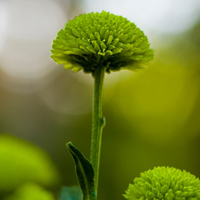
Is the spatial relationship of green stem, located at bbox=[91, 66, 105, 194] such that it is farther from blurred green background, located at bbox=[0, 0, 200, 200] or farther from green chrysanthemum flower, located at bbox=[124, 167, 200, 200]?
blurred green background, located at bbox=[0, 0, 200, 200]

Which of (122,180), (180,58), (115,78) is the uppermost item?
(180,58)

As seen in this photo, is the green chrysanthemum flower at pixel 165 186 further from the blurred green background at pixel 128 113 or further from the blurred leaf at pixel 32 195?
the blurred green background at pixel 128 113

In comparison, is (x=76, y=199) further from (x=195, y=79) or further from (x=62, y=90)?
(x=62, y=90)

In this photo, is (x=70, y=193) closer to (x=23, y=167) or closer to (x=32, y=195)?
(x=32, y=195)

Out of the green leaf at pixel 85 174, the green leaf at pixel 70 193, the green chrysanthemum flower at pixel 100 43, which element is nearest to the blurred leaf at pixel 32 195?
the green leaf at pixel 70 193

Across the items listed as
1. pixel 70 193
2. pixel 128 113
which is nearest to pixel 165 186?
pixel 70 193

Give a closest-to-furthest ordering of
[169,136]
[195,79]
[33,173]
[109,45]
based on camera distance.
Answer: [109,45] < [33,173] < [169,136] < [195,79]

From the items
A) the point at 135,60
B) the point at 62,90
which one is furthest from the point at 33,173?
the point at 62,90
